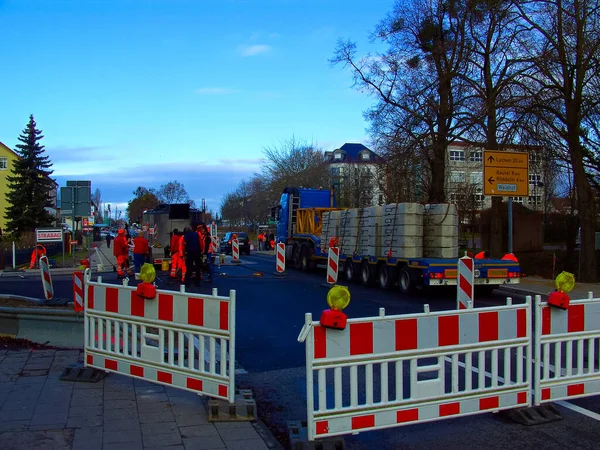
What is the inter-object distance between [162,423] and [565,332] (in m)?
3.72

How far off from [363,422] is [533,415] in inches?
67.8

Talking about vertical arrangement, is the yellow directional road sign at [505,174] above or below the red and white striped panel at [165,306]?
above

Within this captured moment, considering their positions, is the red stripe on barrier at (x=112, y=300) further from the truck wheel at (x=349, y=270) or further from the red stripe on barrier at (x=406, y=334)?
the truck wheel at (x=349, y=270)

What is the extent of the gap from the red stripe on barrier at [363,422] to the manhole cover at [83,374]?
313 centimetres

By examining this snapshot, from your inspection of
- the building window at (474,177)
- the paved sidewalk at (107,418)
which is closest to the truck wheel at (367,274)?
the paved sidewalk at (107,418)

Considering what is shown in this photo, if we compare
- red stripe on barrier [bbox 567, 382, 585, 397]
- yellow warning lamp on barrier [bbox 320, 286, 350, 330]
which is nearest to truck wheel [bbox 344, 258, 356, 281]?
red stripe on barrier [bbox 567, 382, 585, 397]

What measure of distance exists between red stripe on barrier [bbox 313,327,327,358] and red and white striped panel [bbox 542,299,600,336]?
7.16 ft

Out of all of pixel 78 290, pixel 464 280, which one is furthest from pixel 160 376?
pixel 464 280

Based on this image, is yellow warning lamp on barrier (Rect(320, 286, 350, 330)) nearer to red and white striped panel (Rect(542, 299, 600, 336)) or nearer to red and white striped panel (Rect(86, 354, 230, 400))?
red and white striped panel (Rect(86, 354, 230, 400))

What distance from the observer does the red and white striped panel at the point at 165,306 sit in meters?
4.99

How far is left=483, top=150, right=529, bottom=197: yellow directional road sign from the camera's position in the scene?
706 inches

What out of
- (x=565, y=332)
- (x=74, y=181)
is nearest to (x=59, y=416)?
(x=565, y=332)

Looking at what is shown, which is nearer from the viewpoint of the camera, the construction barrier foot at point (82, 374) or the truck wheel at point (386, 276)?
the construction barrier foot at point (82, 374)

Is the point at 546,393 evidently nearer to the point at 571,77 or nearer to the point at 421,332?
the point at 421,332
